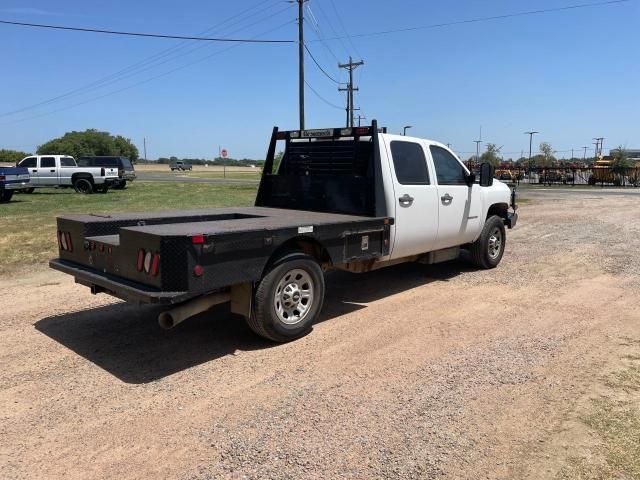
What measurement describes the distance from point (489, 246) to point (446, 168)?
189cm

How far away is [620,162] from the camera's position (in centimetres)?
4572

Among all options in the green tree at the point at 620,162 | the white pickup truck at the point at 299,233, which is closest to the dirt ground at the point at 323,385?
the white pickup truck at the point at 299,233

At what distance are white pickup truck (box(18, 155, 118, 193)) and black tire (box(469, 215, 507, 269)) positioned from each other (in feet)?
72.9

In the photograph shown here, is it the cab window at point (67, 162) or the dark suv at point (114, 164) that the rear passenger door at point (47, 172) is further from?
the dark suv at point (114, 164)

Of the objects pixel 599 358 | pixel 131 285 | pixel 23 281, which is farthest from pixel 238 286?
pixel 23 281

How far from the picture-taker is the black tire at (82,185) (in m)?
25.9

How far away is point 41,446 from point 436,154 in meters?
5.86

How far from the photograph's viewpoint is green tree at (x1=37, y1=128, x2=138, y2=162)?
3708 inches

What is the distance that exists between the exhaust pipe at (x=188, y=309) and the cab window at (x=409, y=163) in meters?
2.87

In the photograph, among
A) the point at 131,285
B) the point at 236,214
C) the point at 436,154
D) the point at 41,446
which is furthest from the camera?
the point at 436,154

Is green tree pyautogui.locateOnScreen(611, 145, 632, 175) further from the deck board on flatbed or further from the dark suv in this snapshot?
the deck board on flatbed

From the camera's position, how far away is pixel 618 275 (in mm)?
8289

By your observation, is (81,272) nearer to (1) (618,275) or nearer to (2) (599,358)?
(2) (599,358)

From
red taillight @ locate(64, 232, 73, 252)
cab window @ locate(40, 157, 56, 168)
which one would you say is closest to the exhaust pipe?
red taillight @ locate(64, 232, 73, 252)
